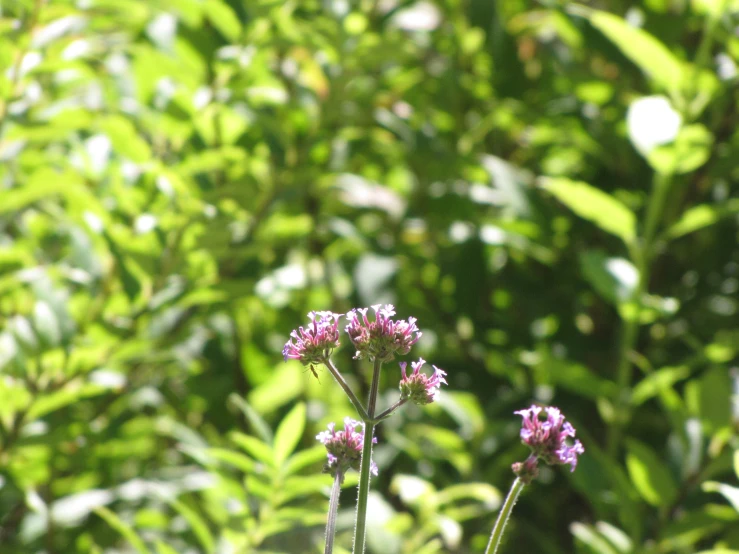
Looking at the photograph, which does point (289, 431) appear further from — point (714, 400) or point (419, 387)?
point (714, 400)

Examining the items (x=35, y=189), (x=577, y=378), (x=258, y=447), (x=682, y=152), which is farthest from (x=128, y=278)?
(x=682, y=152)

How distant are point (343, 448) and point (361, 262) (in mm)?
601

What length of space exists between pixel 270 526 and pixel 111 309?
297mm

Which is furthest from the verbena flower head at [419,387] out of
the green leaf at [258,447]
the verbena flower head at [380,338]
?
the green leaf at [258,447]

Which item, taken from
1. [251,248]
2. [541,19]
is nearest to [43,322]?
[251,248]

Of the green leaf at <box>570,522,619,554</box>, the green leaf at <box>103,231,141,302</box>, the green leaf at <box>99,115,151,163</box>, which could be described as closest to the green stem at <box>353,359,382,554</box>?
the green leaf at <box>570,522,619,554</box>

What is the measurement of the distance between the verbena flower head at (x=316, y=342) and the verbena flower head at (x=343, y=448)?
1.3 inches

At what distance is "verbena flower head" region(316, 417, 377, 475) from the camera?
371mm

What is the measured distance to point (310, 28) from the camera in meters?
0.98

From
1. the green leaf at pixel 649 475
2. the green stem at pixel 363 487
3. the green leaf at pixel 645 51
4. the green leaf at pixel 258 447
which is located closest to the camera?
the green stem at pixel 363 487

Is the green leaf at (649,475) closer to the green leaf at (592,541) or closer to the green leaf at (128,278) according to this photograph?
the green leaf at (592,541)

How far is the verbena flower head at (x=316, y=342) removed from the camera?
37 centimetres

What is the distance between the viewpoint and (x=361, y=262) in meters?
0.97

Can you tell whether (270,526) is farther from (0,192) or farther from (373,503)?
(0,192)
